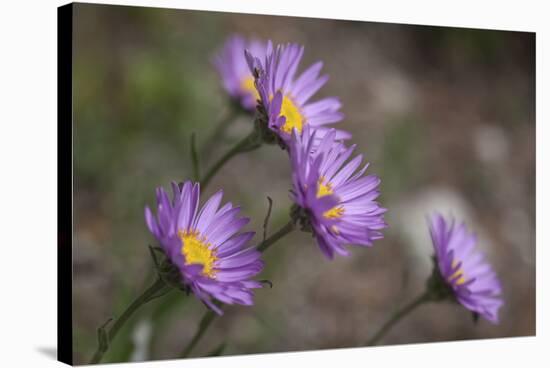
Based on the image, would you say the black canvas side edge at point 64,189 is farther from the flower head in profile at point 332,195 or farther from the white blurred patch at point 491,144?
the white blurred patch at point 491,144

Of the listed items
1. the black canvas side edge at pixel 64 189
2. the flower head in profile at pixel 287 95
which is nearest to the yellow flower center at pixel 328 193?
the flower head in profile at pixel 287 95

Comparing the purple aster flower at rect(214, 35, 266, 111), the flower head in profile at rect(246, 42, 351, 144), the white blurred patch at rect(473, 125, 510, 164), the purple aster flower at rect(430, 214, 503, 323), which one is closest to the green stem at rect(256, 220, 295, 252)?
the flower head in profile at rect(246, 42, 351, 144)

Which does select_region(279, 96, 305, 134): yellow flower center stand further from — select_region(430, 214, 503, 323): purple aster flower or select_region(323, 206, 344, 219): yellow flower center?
select_region(430, 214, 503, 323): purple aster flower

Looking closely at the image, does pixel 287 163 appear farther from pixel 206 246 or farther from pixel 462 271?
pixel 206 246

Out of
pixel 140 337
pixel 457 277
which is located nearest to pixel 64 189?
pixel 140 337

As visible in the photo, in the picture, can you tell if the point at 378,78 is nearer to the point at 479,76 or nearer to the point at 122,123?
the point at 479,76

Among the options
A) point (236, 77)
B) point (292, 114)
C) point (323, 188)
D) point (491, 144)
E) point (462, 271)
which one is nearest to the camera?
point (323, 188)
